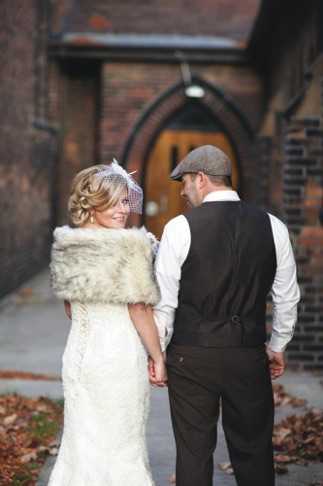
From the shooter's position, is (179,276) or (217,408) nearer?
(179,276)

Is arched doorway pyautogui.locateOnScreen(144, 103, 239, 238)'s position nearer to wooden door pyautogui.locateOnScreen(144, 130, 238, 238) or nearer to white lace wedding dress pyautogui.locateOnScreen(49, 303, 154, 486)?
wooden door pyautogui.locateOnScreen(144, 130, 238, 238)

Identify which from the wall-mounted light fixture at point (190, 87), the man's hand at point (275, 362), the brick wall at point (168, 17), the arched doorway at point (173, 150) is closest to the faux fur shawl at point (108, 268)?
the man's hand at point (275, 362)

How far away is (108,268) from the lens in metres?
4.30

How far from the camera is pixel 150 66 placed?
57.8 feet

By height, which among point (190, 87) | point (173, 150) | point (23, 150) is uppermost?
point (190, 87)

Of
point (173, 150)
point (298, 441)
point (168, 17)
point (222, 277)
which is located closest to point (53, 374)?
point (298, 441)

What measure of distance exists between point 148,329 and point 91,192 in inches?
27.3

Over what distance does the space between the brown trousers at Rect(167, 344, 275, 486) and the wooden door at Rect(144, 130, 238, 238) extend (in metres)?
13.6

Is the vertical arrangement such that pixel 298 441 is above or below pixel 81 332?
below

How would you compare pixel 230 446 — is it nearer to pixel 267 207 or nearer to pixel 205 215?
pixel 205 215

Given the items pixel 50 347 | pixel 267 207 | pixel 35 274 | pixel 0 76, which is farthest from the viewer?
pixel 35 274

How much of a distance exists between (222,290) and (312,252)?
459 centimetres

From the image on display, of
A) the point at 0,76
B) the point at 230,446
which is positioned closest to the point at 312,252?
the point at 230,446

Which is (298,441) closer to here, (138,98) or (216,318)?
(216,318)
